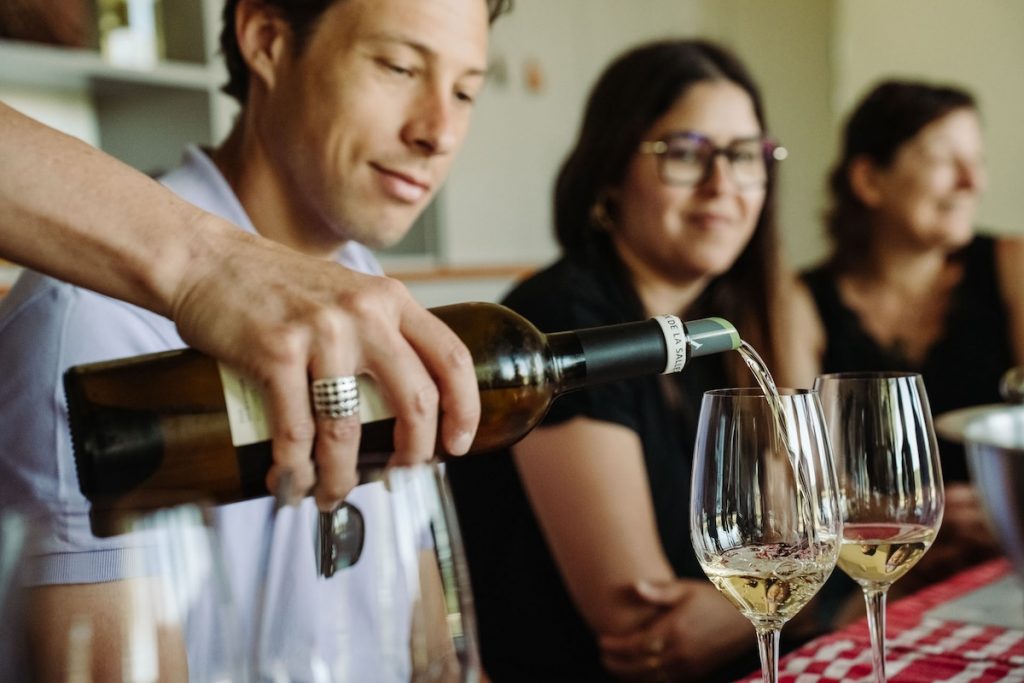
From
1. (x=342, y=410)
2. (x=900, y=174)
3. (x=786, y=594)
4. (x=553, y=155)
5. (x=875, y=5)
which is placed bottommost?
(x=786, y=594)

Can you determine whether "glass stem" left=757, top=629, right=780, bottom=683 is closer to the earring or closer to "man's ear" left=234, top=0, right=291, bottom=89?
"man's ear" left=234, top=0, right=291, bottom=89

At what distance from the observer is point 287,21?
1124 millimetres

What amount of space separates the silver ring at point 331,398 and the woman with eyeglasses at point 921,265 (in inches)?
69.7

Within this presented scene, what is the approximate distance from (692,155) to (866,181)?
38.3 inches

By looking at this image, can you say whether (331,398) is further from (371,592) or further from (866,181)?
(866,181)

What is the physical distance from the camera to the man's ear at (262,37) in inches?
44.8

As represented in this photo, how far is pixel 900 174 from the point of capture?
2.34m

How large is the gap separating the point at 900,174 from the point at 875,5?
70.9 inches

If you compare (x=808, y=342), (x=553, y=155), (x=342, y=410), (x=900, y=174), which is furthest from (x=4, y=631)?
(x=553, y=155)

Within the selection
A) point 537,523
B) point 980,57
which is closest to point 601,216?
point 537,523

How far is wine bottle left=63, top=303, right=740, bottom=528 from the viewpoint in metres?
0.54

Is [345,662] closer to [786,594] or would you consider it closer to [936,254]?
[786,594]

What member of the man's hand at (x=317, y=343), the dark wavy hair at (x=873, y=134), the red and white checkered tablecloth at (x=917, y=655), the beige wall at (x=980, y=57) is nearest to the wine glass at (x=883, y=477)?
the red and white checkered tablecloth at (x=917, y=655)

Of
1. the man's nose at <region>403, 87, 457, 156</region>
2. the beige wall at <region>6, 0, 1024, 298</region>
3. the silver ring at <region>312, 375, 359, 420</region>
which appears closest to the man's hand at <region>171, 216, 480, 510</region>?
the silver ring at <region>312, 375, 359, 420</region>
